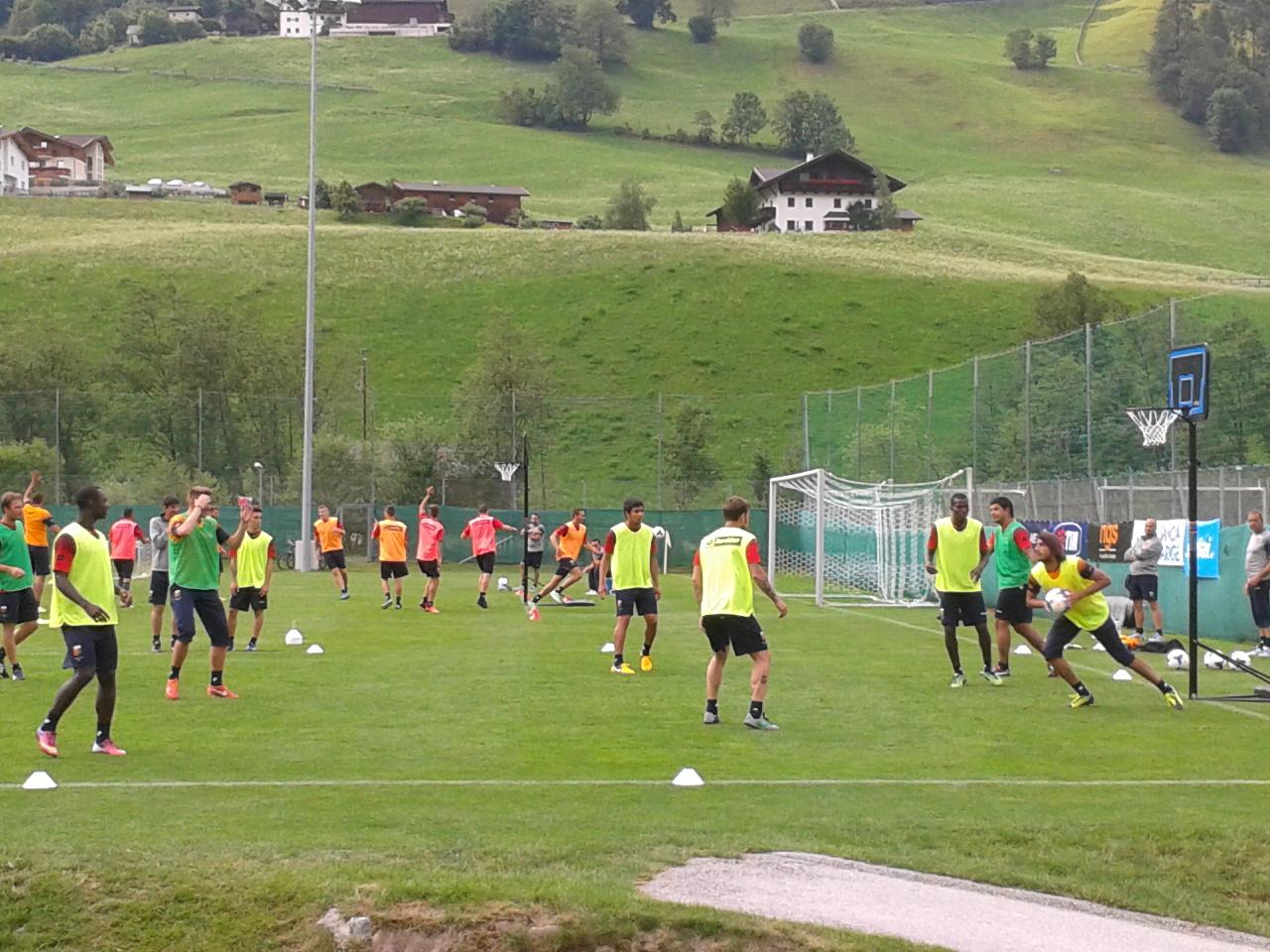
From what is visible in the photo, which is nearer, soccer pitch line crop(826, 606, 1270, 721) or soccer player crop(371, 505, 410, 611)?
soccer pitch line crop(826, 606, 1270, 721)

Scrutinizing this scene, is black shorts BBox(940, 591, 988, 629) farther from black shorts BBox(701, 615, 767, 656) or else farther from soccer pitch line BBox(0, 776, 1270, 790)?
soccer pitch line BBox(0, 776, 1270, 790)

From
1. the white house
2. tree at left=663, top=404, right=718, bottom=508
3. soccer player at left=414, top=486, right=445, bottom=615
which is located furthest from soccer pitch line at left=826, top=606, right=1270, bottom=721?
the white house

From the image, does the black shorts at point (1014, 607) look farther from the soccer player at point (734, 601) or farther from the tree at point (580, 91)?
the tree at point (580, 91)

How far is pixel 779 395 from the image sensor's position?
227 ft

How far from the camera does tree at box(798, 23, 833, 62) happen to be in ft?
586

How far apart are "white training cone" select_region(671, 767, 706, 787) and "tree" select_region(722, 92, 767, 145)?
481ft

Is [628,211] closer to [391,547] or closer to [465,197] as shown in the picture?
[465,197]

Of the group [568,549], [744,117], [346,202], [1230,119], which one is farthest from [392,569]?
[1230,119]

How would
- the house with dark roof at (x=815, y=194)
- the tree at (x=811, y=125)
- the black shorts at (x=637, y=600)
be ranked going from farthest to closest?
the tree at (x=811, y=125) < the house with dark roof at (x=815, y=194) < the black shorts at (x=637, y=600)

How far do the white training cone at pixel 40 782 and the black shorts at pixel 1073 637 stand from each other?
8786mm

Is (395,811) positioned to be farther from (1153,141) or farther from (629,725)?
(1153,141)

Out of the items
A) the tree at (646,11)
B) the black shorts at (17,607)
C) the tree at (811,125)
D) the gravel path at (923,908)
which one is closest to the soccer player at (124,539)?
the black shorts at (17,607)

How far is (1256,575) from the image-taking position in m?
20.9

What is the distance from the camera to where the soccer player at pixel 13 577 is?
56.8 ft
